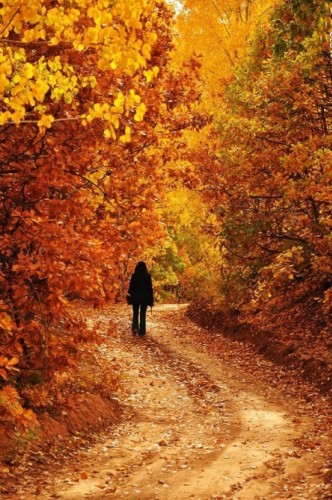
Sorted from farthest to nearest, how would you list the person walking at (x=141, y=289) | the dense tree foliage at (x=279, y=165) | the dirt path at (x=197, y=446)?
1. the person walking at (x=141, y=289)
2. the dense tree foliage at (x=279, y=165)
3. the dirt path at (x=197, y=446)

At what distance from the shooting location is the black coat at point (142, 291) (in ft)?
58.4

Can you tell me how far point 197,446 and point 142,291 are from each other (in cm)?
866

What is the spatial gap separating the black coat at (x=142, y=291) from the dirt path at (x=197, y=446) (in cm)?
280

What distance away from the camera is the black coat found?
17.8m

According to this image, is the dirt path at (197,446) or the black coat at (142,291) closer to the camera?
the dirt path at (197,446)

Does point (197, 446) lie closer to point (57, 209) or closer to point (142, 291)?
point (57, 209)

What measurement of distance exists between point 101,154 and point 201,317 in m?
12.9

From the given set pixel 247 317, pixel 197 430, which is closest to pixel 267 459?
pixel 197 430

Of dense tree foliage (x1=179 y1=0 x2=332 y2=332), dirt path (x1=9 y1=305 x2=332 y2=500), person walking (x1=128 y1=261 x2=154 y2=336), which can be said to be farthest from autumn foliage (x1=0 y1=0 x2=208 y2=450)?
person walking (x1=128 y1=261 x2=154 y2=336)

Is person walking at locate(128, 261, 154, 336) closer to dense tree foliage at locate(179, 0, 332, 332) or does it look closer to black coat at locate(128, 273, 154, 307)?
black coat at locate(128, 273, 154, 307)

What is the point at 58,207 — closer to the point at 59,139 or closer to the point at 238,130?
the point at 59,139

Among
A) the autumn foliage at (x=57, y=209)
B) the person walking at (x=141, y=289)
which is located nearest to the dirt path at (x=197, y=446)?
the autumn foliage at (x=57, y=209)

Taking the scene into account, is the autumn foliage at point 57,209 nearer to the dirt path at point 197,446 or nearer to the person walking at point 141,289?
the dirt path at point 197,446

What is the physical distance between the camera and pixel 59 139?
845 cm
